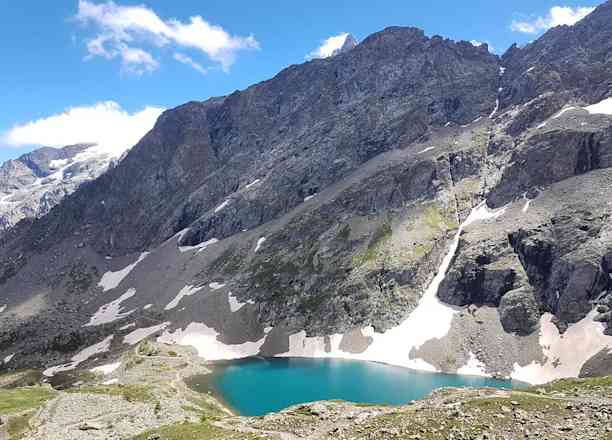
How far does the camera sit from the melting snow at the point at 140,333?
13462cm

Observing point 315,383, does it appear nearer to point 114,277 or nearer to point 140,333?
point 140,333

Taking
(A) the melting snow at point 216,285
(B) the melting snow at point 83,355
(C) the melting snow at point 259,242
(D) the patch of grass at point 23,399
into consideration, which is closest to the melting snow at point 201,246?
(C) the melting snow at point 259,242

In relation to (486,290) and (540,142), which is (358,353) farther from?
(540,142)

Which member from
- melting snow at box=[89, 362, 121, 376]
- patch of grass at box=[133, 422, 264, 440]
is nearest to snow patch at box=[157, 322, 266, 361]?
melting snow at box=[89, 362, 121, 376]

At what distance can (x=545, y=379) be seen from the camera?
9131 cm

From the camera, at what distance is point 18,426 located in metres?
58.1

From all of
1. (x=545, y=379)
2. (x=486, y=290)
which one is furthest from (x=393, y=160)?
(x=545, y=379)

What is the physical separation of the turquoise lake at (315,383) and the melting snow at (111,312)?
57.7 metres

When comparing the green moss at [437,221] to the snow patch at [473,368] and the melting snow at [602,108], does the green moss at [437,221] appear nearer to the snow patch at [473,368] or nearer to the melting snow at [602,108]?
the snow patch at [473,368]

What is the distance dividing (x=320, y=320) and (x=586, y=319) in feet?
201

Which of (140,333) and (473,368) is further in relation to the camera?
(140,333)

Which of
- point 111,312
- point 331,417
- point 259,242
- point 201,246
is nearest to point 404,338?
point 331,417

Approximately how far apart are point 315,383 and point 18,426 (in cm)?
5023

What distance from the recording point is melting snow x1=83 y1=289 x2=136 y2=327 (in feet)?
505
